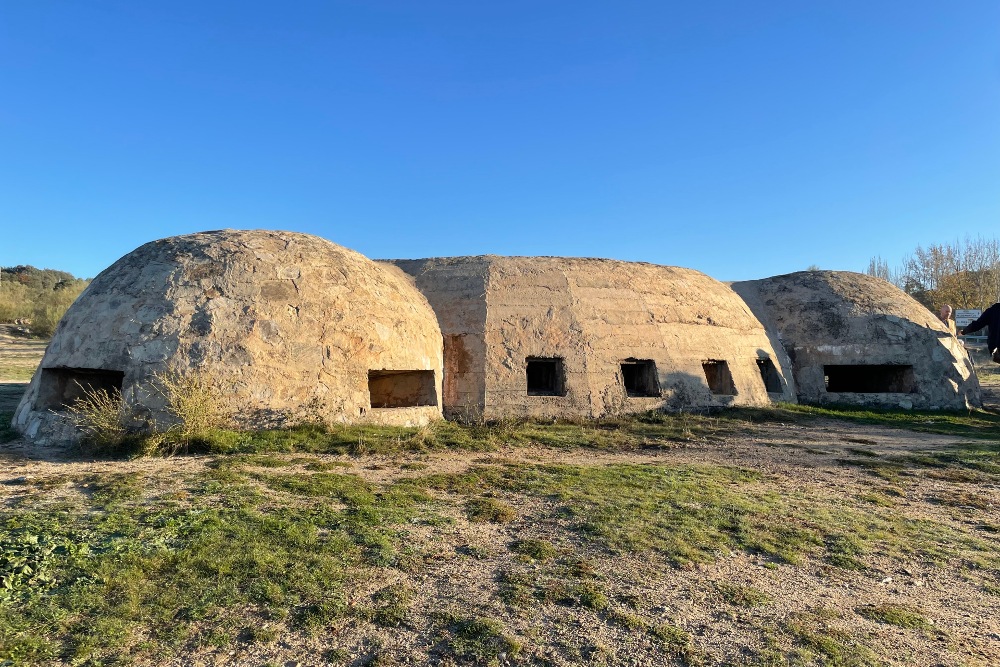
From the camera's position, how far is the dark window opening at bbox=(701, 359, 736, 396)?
12.5 meters

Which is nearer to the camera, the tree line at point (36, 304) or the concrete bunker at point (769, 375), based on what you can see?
the concrete bunker at point (769, 375)

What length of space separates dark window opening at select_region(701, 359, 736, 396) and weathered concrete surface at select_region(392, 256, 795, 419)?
89mm

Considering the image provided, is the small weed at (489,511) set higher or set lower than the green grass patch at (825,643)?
higher

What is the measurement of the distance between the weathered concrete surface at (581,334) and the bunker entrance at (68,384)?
547cm

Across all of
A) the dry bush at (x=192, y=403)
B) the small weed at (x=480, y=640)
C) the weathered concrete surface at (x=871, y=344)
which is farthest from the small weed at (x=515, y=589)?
the weathered concrete surface at (x=871, y=344)

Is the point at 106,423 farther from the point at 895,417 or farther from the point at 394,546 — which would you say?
the point at 895,417

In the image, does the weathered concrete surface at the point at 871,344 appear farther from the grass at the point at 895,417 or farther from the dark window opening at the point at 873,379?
the grass at the point at 895,417

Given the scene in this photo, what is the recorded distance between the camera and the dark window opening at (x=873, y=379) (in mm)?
14242

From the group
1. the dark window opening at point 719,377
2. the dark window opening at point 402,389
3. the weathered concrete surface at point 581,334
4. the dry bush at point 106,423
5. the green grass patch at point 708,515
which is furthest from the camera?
the dark window opening at point 719,377

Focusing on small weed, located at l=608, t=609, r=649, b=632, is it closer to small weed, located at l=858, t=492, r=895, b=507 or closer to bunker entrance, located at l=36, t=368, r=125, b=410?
small weed, located at l=858, t=492, r=895, b=507

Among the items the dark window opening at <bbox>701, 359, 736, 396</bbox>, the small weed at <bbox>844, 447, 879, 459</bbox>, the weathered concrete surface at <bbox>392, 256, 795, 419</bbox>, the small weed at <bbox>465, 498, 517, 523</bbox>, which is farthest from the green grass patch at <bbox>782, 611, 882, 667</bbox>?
the dark window opening at <bbox>701, 359, 736, 396</bbox>

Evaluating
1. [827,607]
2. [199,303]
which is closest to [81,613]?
[827,607]

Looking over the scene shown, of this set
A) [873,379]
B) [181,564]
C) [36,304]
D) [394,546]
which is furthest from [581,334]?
[36,304]

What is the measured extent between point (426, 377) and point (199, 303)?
3.94 metres
